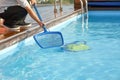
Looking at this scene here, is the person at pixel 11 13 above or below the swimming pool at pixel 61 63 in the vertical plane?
above

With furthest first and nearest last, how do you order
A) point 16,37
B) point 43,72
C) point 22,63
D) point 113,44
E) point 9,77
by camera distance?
point 113,44
point 16,37
point 22,63
point 43,72
point 9,77

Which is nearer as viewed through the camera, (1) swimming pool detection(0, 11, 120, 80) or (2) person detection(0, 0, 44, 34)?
(1) swimming pool detection(0, 11, 120, 80)

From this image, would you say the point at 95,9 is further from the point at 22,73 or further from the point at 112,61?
the point at 22,73

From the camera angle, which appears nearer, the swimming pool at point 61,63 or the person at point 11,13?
the swimming pool at point 61,63

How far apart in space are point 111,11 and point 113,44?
729cm

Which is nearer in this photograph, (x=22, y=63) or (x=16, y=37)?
(x=22, y=63)

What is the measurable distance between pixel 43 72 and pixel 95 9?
31.8 ft

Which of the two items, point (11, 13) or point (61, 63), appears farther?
point (11, 13)

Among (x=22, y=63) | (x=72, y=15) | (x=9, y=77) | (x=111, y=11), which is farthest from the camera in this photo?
(x=111, y=11)

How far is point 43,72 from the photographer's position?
387 cm

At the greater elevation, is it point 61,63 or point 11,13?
point 11,13

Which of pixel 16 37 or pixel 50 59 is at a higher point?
pixel 16 37

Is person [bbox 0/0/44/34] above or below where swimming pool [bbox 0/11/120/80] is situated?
above

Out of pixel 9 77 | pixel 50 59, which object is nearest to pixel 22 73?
pixel 9 77
